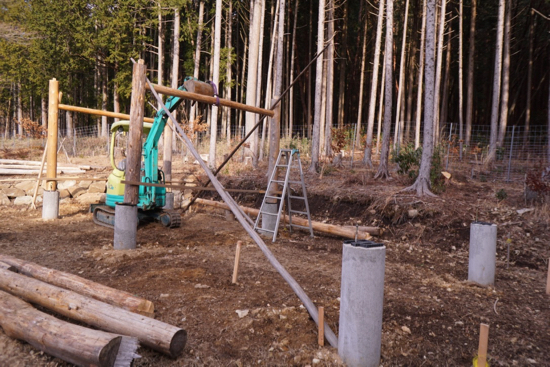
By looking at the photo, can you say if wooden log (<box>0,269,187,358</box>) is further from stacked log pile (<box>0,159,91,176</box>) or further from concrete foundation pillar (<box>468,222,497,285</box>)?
stacked log pile (<box>0,159,91,176</box>)

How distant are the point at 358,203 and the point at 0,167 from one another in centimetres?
1274

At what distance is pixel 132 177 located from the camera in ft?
19.7

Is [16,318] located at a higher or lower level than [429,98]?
lower

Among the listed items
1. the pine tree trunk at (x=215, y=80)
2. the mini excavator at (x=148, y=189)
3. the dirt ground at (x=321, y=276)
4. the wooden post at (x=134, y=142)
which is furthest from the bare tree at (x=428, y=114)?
the pine tree trunk at (x=215, y=80)

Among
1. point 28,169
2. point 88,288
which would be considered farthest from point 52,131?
point 88,288

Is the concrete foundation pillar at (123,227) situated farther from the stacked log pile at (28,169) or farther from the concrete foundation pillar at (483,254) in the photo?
the stacked log pile at (28,169)

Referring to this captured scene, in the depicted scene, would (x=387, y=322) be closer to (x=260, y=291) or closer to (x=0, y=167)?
(x=260, y=291)

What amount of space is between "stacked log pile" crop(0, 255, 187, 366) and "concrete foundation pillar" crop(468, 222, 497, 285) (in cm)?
391

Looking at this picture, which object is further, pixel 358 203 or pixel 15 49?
pixel 15 49

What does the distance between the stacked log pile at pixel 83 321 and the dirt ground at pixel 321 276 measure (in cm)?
18

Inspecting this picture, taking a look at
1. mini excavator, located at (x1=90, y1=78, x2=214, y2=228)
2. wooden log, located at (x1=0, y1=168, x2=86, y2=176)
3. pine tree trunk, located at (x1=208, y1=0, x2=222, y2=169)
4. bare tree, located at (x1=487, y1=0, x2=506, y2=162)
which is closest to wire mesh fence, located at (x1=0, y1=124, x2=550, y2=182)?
bare tree, located at (x1=487, y1=0, x2=506, y2=162)

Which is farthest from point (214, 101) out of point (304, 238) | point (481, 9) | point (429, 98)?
point (481, 9)

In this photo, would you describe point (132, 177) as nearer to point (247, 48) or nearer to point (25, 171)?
point (25, 171)

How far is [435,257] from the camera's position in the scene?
6359 mm
